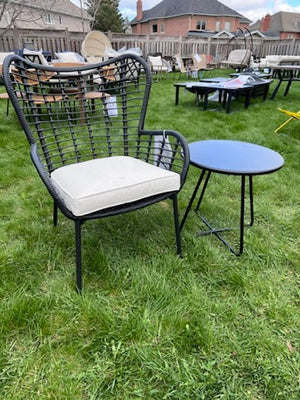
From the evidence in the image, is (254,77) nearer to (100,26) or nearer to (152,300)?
(152,300)

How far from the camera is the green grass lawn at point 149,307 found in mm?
1039

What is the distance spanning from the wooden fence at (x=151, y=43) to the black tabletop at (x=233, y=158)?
918cm

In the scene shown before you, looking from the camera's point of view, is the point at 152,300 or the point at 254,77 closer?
the point at 152,300

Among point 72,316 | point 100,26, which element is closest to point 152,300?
point 72,316

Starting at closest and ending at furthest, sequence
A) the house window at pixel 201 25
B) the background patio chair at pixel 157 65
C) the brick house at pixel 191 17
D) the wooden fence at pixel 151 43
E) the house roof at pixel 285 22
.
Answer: the wooden fence at pixel 151 43
the background patio chair at pixel 157 65
the brick house at pixel 191 17
the house window at pixel 201 25
the house roof at pixel 285 22

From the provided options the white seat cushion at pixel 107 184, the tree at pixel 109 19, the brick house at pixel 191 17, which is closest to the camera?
the white seat cushion at pixel 107 184

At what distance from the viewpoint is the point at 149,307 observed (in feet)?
4.36

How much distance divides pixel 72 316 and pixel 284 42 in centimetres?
1458

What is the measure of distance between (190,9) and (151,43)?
801 inches

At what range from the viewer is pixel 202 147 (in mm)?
1708

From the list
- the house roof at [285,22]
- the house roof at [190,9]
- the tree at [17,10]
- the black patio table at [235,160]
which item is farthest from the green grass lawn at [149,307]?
the house roof at [285,22]

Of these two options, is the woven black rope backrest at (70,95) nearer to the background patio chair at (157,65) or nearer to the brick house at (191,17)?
the background patio chair at (157,65)

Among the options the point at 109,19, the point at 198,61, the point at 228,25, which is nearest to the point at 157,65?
the point at 198,61

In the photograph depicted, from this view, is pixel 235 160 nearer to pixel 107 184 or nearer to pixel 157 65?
pixel 107 184
